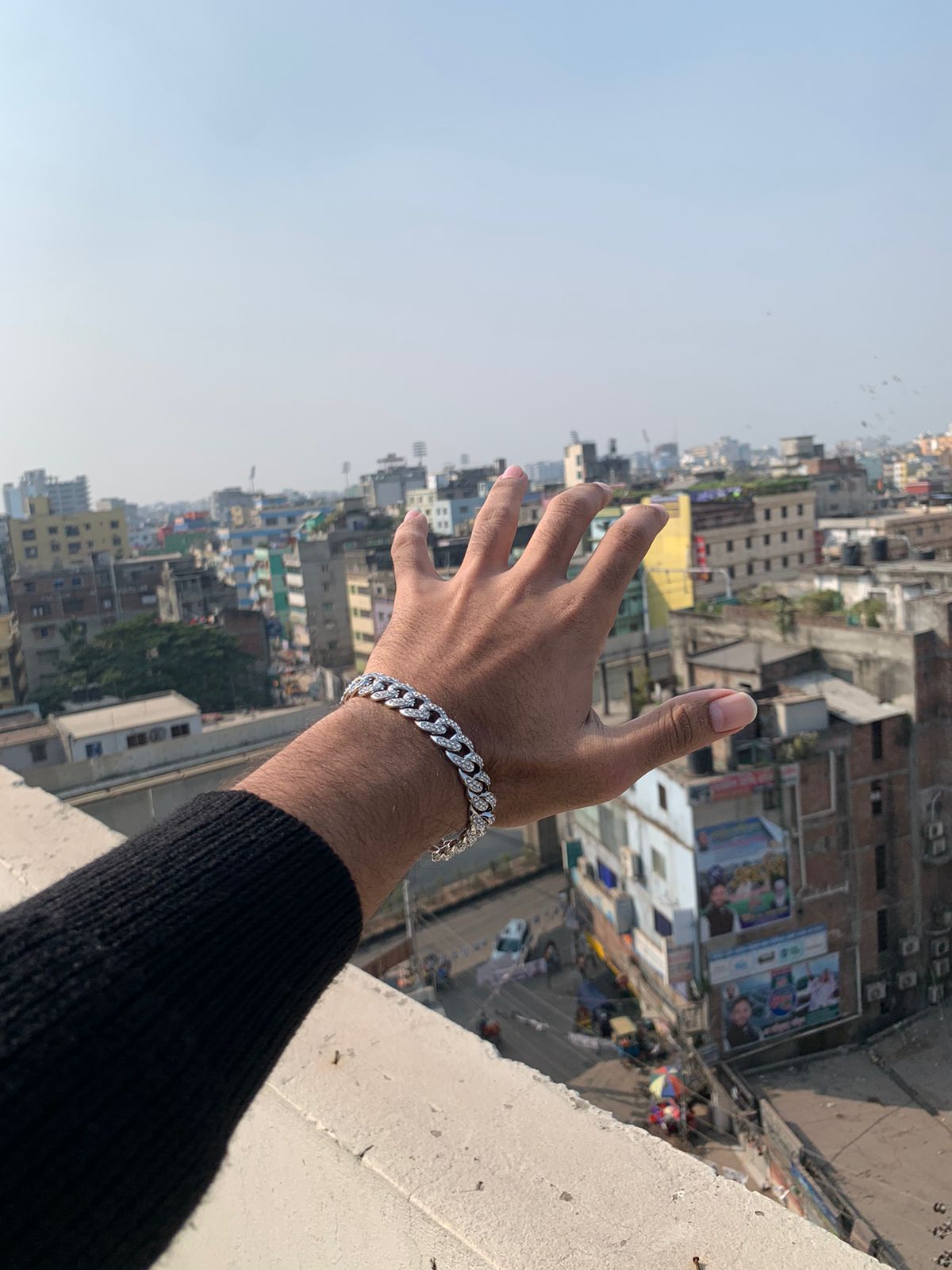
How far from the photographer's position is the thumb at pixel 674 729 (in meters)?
0.88

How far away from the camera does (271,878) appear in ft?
2.05

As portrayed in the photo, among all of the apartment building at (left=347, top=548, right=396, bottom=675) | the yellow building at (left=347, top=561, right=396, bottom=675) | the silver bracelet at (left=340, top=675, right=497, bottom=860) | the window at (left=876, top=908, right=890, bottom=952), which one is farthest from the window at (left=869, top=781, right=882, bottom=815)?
the apartment building at (left=347, top=548, right=396, bottom=675)

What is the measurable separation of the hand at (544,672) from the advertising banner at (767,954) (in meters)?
9.12

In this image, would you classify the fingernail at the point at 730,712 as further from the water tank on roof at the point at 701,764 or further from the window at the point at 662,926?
the window at the point at 662,926

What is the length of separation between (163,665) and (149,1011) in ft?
65.3

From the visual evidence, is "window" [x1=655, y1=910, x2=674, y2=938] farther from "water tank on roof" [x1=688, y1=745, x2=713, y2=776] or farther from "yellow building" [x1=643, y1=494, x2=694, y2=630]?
"yellow building" [x1=643, y1=494, x2=694, y2=630]

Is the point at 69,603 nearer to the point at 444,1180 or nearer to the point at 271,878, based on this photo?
the point at 444,1180

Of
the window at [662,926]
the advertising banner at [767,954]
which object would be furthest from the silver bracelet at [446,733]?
the advertising banner at [767,954]

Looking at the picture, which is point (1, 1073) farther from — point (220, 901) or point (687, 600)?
point (687, 600)

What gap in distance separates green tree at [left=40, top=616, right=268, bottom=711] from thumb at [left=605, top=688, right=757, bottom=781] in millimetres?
19403

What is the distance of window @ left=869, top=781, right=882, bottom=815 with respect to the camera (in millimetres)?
10086

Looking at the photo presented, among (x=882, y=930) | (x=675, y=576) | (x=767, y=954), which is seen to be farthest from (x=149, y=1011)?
(x=675, y=576)

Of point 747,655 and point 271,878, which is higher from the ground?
point 271,878

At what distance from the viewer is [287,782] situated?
0.71m
